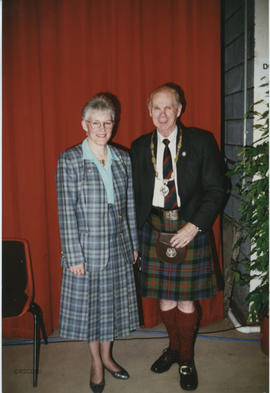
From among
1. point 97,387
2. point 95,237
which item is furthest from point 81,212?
point 97,387

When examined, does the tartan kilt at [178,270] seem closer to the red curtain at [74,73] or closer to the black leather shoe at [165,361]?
the black leather shoe at [165,361]

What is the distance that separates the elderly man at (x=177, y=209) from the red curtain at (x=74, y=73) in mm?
414

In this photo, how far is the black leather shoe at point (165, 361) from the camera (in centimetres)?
206

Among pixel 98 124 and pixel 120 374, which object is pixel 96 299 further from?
pixel 98 124

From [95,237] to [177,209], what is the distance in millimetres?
487

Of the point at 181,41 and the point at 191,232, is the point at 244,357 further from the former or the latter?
the point at 181,41

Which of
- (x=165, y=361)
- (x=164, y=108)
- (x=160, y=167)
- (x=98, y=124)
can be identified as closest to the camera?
(x=98, y=124)

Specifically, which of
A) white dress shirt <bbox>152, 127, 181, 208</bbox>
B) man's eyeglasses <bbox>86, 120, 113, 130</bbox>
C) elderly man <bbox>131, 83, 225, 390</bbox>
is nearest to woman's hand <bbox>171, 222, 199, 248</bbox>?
elderly man <bbox>131, 83, 225, 390</bbox>

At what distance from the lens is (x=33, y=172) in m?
2.28

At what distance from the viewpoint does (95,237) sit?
5.77 ft

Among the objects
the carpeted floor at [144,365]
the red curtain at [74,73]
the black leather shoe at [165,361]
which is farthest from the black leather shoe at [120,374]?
the red curtain at [74,73]

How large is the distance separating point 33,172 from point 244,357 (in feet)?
5.75

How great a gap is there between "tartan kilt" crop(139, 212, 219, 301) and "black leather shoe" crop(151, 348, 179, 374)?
0.36 m

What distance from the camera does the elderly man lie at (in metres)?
1.90
